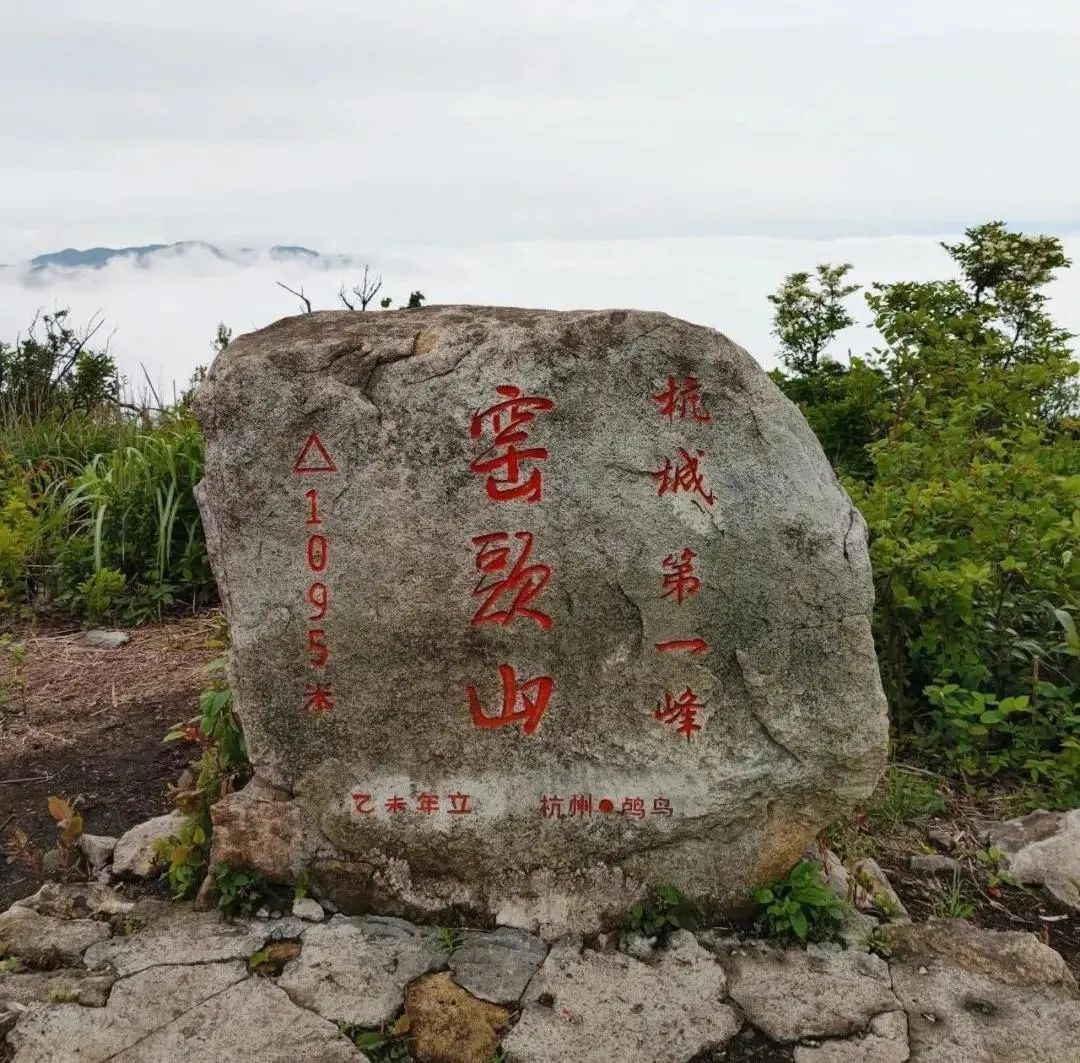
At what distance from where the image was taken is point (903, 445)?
4.74m

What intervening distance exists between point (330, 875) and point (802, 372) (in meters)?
5.77

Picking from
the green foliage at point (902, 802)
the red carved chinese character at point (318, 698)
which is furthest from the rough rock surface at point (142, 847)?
the green foliage at point (902, 802)

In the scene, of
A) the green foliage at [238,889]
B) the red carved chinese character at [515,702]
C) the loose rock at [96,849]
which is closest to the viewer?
the red carved chinese character at [515,702]

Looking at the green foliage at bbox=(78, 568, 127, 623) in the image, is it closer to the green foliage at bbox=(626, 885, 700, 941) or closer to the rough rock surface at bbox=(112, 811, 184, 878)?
the rough rock surface at bbox=(112, 811, 184, 878)

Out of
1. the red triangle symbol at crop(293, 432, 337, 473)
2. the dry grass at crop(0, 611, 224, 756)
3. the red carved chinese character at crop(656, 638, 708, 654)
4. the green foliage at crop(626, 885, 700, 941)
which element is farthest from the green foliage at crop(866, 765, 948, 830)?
the dry grass at crop(0, 611, 224, 756)

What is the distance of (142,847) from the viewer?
3.50m

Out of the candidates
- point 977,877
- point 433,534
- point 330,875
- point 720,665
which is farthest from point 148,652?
point 977,877

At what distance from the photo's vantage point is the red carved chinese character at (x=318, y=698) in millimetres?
3102

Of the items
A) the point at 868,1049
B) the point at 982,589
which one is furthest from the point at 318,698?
the point at 982,589

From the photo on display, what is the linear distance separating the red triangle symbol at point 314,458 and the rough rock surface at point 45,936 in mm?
1445

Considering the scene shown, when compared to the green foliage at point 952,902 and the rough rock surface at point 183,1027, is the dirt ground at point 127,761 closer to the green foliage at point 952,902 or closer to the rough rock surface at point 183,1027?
the green foliage at point 952,902

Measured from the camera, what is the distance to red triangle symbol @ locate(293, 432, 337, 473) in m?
3.01

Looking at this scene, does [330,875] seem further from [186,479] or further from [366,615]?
[186,479]

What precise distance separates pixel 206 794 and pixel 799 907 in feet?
5.83
